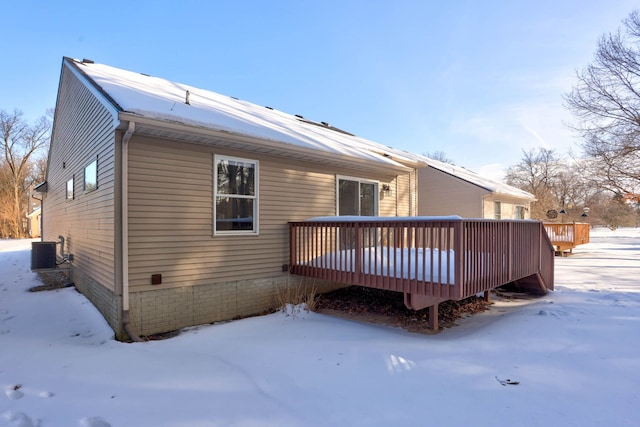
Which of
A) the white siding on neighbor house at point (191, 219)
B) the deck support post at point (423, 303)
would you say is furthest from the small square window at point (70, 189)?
the deck support post at point (423, 303)

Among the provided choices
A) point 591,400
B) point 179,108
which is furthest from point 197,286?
Answer: point 591,400

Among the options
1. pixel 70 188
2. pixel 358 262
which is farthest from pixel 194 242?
pixel 70 188

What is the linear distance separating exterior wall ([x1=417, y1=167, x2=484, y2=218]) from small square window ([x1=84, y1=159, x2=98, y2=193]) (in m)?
13.3

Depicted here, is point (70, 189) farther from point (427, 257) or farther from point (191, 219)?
point (427, 257)

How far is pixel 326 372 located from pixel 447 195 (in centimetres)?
1364

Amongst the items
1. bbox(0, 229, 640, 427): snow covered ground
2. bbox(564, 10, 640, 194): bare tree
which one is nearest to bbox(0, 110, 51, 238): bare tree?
bbox(0, 229, 640, 427): snow covered ground

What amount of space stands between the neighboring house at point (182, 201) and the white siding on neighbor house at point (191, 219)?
0.05 feet

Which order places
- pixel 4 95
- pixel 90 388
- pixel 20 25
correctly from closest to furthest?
pixel 90 388, pixel 20 25, pixel 4 95

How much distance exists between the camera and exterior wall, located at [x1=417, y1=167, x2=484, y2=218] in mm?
14640

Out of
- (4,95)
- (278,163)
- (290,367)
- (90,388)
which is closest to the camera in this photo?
(90,388)

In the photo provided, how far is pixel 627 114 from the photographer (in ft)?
50.0

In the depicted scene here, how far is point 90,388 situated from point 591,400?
14.6ft

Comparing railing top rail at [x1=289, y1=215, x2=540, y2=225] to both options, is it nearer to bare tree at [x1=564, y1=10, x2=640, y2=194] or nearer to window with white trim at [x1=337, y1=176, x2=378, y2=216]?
window with white trim at [x1=337, y1=176, x2=378, y2=216]

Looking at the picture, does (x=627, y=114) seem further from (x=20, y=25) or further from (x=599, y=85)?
(x=20, y=25)
